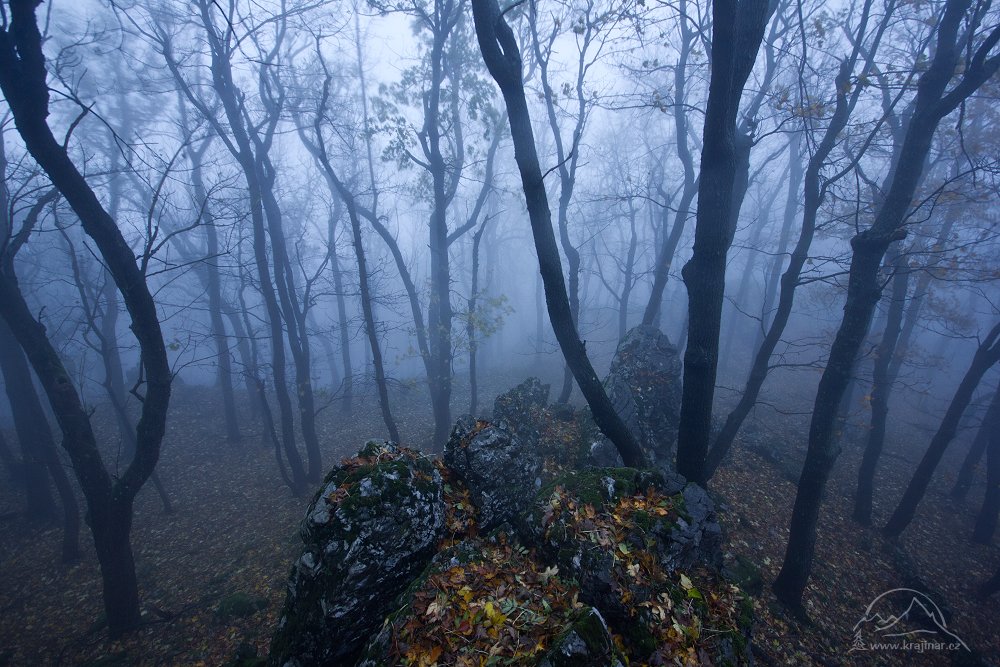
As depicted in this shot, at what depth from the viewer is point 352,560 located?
3.73m

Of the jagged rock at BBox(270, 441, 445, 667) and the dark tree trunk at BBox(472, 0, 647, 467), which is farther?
the dark tree trunk at BBox(472, 0, 647, 467)

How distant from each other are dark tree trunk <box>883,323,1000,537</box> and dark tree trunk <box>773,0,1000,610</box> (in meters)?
5.13

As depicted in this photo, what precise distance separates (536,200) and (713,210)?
2.21 meters

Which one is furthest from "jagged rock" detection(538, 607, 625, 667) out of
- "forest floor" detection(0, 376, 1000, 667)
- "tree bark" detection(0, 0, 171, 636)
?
"tree bark" detection(0, 0, 171, 636)

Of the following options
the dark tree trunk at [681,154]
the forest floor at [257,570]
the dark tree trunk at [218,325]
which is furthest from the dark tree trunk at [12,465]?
the dark tree trunk at [681,154]

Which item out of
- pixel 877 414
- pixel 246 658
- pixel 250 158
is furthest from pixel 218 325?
pixel 877 414

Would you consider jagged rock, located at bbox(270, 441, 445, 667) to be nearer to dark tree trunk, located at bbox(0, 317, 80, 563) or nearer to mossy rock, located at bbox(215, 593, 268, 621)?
mossy rock, located at bbox(215, 593, 268, 621)

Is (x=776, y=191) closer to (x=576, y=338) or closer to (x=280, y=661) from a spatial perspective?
(x=576, y=338)

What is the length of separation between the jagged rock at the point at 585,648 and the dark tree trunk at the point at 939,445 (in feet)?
33.8

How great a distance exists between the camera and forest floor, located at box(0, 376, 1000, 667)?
581 cm

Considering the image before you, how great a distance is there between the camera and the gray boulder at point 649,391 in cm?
920

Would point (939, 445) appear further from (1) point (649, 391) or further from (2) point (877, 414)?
(1) point (649, 391)

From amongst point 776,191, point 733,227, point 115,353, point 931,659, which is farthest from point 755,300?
point 115,353

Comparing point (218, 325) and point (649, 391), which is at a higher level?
point (218, 325)
